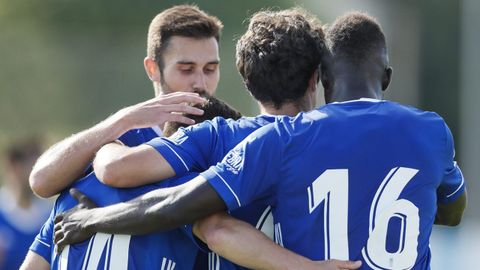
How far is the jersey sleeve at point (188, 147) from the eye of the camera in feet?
14.9

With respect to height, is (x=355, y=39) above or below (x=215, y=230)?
above

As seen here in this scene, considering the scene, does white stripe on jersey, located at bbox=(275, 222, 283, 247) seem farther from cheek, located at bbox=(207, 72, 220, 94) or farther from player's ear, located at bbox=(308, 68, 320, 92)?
cheek, located at bbox=(207, 72, 220, 94)

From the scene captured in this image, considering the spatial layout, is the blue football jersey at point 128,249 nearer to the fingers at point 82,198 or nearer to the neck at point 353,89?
the fingers at point 82,198

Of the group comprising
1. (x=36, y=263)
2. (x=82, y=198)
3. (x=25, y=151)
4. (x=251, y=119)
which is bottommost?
(x=25, y=151)

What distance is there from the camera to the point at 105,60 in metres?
20.3

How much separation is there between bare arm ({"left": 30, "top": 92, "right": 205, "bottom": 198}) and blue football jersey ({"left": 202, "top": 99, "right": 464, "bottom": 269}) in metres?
0.52

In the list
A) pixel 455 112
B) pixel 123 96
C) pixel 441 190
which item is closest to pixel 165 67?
pixel 441 190

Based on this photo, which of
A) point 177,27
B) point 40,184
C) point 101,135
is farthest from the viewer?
point 177,27

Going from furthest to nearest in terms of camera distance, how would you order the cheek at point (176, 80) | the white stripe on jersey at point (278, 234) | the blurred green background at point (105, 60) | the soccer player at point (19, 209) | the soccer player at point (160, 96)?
the blurred green background at point (105, 60)
the soccer player at point (19, 209)
the cheek at point (176, 80)
the soccer player at point (160, 96)
the white stripe on jersey at point (278, 234)

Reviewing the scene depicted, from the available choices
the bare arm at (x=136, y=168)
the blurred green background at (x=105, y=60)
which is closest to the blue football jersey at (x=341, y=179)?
the bare arm at (x=136, y=168)

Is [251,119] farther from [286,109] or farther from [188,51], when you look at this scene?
[188,51]

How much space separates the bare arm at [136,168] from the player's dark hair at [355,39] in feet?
2.87

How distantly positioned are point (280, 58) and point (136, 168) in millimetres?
773

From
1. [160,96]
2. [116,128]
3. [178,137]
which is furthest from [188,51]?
[178,137]
